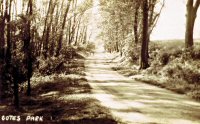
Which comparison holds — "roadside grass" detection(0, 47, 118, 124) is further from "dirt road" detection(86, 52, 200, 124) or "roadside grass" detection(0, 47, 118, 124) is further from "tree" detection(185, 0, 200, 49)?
"tree" detection(185, 0, 200, 49)

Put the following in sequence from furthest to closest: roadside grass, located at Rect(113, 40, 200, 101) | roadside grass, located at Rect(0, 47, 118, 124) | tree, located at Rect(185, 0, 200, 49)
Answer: tree, located at Rect(185, 0, 200, 49)
roadside grass, located at Rect(113, 40, 200, 101)
roadside grass, located at Rect(0, 47, 118, 124)

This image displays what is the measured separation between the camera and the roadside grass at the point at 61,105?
14578 millimetres

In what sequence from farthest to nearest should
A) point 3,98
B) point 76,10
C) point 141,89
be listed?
1. point 76,10
2. point 3,98
3. point 141,89

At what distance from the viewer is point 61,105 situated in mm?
17859

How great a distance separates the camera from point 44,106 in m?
18.9

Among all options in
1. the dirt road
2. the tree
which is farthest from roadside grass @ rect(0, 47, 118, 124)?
the tree

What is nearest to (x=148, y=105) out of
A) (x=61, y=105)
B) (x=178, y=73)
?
(x=61, y=105)

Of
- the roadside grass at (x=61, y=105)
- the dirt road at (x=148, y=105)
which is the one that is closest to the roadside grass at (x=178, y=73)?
the dirt road at (x=148, y=105)

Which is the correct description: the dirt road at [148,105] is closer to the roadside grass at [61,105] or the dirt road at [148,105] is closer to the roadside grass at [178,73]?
the roadside grass at [61,105]

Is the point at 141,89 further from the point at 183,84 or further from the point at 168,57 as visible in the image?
the point at 168,57

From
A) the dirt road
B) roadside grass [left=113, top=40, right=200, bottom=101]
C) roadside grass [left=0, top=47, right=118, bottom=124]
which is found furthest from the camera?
roadside grass [left=113, top=40, right=200, bottom=101]

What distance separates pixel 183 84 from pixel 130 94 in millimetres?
3924

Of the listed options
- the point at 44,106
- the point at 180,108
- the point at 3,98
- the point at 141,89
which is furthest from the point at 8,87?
the point at 180,108

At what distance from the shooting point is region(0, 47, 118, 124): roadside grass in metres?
14.6
